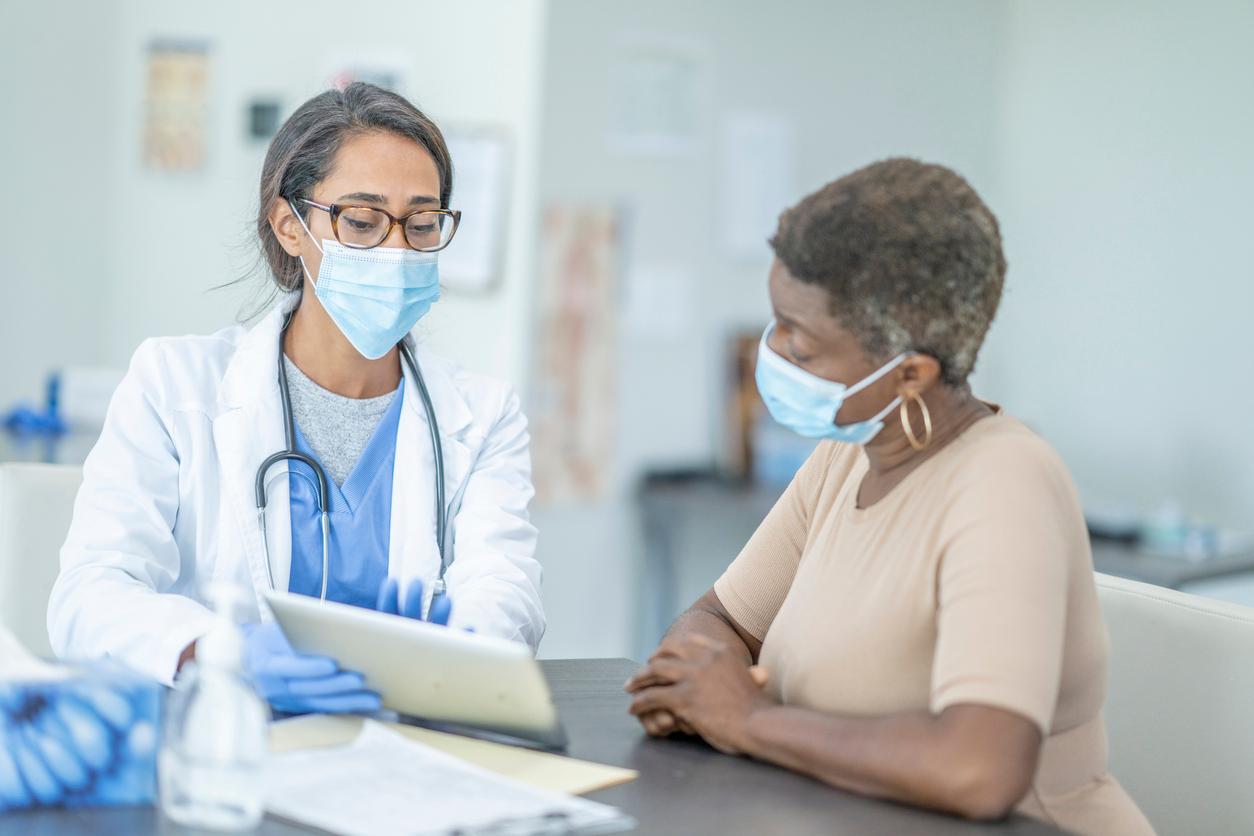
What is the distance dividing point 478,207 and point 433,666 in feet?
8.07

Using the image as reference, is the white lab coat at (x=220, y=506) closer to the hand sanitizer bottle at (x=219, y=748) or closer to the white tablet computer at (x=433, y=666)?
the white tablet computer at (x=433, y=666)

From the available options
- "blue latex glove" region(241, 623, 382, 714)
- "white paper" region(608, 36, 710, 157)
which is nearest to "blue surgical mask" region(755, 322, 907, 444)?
"blue latex glove" region(241, 623, 382, 714)

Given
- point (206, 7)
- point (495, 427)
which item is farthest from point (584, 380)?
point (495, 427)

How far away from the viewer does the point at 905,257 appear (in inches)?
52.9

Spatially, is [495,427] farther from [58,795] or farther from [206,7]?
[206,7]

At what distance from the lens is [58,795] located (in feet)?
3.76

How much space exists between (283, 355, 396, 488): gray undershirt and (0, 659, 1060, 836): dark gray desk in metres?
0.63

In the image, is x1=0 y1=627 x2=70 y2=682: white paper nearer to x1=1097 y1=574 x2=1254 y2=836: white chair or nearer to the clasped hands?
the clasped hands

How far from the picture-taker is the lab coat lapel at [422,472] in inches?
74.7

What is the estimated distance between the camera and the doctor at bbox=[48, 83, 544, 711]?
70.7 inches

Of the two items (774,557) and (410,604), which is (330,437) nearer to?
(410,604)

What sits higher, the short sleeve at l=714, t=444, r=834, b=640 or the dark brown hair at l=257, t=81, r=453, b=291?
the dark brown hair at l=257, t=81, r=453, b=291

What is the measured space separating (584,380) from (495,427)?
5.68 ft

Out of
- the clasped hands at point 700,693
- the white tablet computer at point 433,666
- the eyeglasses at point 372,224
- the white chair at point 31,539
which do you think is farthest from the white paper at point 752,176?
the white tablet computer at point 433,666
